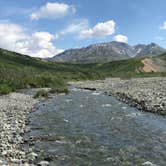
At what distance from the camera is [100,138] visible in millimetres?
23125

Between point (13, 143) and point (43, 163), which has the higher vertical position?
point (13, 143)

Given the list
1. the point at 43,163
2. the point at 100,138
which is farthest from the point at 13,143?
the point at 100,138

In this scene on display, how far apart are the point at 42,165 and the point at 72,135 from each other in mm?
7795

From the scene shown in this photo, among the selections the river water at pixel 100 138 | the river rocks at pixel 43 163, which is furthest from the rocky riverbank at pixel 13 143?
the river water at pixel 100 138

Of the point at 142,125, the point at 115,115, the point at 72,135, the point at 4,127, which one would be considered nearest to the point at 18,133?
the point at 4,127

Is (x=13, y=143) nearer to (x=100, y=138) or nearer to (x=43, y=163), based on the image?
(x=43, y=163)

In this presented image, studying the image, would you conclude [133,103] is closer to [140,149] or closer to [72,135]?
[72,135]

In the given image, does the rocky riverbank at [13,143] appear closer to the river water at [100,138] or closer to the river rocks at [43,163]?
the river rocks at [43,163]

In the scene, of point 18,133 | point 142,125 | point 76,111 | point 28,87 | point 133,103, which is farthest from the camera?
point 28,87

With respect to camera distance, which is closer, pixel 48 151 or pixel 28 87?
pixel 48 151

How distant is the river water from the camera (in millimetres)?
17844

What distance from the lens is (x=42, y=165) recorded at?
16.3m

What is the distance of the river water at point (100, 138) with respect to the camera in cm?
1784

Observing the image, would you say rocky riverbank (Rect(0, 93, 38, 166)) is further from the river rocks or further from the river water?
the river water
